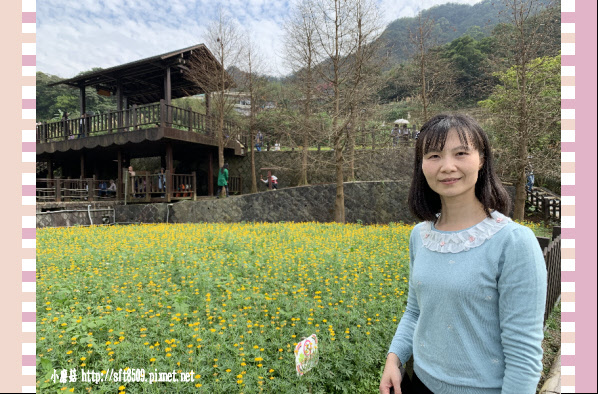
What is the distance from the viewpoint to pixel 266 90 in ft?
51.8

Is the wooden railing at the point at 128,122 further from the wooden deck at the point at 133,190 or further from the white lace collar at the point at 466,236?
the white lace collar at the point at 466,236

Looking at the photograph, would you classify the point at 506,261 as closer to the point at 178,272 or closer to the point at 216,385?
the point at 216,385

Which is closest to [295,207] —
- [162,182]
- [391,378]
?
[162,182]

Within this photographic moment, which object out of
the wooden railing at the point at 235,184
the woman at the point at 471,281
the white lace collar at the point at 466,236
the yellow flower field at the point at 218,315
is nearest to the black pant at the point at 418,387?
the woman at the point at 471,281

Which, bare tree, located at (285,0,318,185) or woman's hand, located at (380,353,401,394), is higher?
bare tree, located at (285,0,318,185)

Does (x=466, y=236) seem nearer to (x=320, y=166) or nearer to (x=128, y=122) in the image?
(x=128, y=122)

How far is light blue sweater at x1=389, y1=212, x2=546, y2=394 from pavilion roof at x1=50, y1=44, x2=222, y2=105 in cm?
1358

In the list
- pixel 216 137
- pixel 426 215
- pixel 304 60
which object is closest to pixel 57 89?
pixel 216 137

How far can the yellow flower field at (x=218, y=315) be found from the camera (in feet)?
7.75

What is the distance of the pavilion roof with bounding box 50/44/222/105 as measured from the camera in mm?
12859

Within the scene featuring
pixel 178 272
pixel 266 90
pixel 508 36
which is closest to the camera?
pixel 178 272

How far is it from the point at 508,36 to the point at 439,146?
10.6m

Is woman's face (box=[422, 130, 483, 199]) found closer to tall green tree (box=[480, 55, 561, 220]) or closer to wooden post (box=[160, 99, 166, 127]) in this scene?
tall green tree (box=[480, 55, 561, 220])

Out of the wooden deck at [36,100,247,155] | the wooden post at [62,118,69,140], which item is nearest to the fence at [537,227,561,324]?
the wooden deck at [36,100,247,155]
